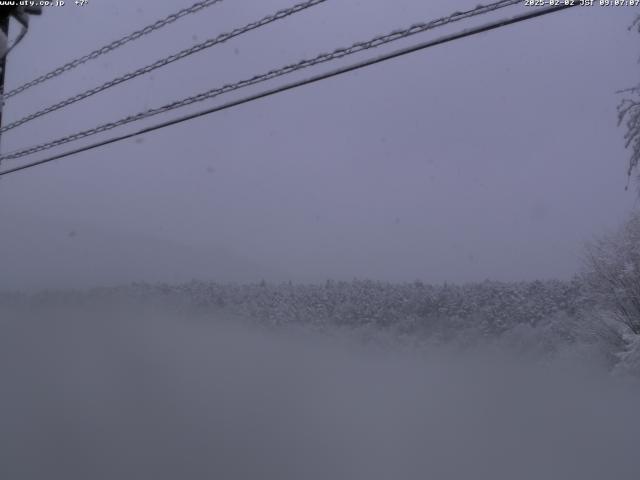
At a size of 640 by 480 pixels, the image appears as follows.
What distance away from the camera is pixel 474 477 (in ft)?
40.3

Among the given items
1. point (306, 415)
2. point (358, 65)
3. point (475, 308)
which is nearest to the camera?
point (358, 65)

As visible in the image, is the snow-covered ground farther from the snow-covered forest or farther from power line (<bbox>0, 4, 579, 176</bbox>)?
power line (<bbox>0, 4, 579, 176</bbox>)

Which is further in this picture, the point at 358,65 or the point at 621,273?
the point at 621,273

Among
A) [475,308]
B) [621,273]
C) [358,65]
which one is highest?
[358,65]

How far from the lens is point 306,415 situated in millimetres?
16641

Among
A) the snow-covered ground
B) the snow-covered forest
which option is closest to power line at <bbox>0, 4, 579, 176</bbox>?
the snow-covered ground

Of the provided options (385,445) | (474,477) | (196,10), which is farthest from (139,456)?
(196,10)

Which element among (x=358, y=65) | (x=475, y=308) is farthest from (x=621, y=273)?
(x=358, y=65)

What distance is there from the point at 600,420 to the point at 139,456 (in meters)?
12.2

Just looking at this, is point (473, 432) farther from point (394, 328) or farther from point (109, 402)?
point (394, 328)

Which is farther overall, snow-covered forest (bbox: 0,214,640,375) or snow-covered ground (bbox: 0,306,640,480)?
snow-covered forest (bbox: 0,214,640,375)

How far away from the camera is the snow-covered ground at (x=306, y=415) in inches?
494

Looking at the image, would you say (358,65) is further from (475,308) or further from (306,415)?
(475,308)

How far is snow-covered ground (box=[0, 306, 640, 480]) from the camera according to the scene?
12.5 metres
